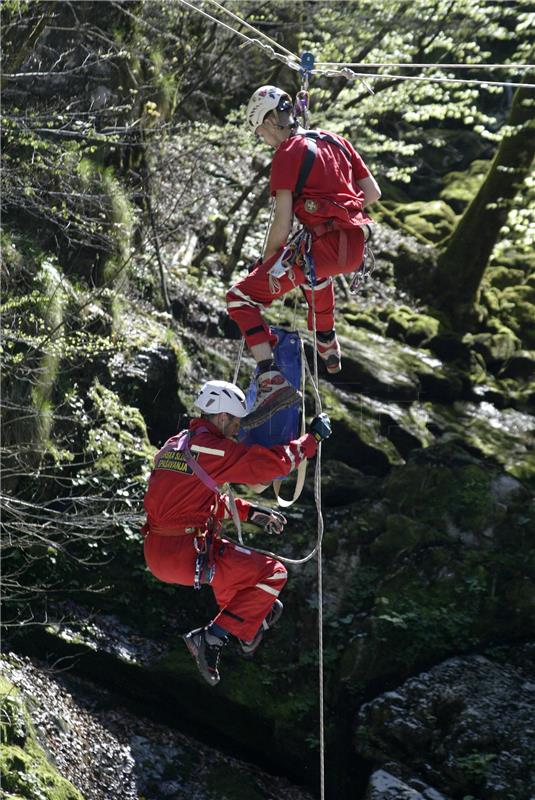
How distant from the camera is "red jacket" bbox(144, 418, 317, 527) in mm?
5266

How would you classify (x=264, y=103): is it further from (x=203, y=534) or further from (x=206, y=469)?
(x=203, y=534)

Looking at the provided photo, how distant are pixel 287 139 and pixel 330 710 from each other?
16.2 ft

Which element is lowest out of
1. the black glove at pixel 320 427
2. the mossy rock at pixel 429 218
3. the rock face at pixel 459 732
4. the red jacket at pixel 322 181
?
the rock face at pixel 459 732

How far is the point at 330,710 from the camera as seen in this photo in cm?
862

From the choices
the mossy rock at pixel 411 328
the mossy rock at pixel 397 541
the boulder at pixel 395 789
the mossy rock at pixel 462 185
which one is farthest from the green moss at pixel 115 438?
the mossy rock at pixel 462 185

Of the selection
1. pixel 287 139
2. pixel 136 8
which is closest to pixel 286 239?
pixel 287 139

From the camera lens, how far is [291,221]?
5.55m

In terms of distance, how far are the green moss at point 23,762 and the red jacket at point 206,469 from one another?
2548 mm

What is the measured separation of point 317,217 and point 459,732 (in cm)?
436

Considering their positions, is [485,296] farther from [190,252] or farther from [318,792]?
[318,792]

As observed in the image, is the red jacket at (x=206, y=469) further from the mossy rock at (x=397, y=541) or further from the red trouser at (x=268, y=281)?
the mossy rock at (x=397, y=541)

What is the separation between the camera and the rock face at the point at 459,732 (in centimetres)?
778

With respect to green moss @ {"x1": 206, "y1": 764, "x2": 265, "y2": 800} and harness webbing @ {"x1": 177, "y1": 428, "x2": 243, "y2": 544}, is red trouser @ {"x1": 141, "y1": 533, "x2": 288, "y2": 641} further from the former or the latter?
green moss @ {"x1": 206, "y1": 764, "x2": 265, "y2": 800}

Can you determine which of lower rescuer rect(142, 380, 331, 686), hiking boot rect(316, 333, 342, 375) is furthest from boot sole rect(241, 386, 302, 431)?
hiking boot rect(316, 333, 342, 375)
